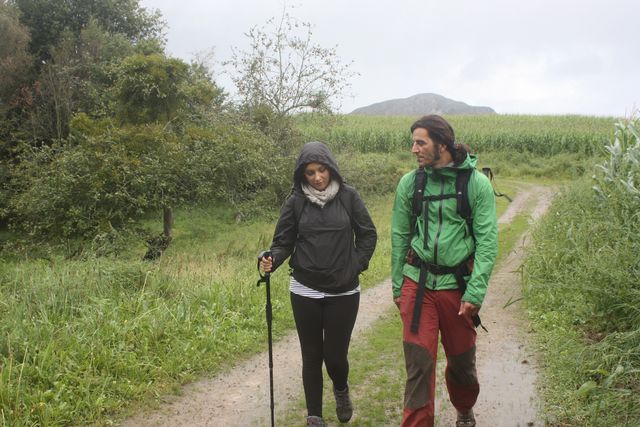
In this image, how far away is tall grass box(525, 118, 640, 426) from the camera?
408cm

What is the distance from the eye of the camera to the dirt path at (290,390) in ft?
14.7

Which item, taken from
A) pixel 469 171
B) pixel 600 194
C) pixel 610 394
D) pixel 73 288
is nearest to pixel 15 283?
pixel 73 288

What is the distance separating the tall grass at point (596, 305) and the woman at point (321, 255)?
6.18ft

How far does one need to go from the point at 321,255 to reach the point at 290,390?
1960 mm

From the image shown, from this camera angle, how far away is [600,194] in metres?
7.36

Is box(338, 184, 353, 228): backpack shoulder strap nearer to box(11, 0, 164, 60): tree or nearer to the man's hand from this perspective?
the man's hand

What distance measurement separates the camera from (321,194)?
3.83 meters

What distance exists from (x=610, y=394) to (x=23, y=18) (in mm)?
28456

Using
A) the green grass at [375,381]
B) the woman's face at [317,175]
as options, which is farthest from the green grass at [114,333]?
the woman's face at [317,175]

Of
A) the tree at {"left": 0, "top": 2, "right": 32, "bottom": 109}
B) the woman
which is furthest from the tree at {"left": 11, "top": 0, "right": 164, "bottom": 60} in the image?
the woman

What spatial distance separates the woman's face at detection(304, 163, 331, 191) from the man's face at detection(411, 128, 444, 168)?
0.68 metres

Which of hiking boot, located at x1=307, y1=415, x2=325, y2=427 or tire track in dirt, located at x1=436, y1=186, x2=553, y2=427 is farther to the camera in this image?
tire track in dirt, located at x1=436, y1=186, x2=553, y2=427

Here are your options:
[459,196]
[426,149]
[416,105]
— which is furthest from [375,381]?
[416,105]

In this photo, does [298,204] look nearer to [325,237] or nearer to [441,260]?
[325,237]
